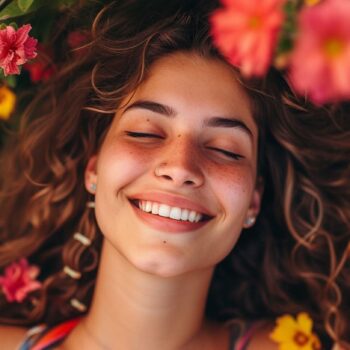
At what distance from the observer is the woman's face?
1.85 metres

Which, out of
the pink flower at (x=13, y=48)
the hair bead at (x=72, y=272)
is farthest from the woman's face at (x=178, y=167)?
the hair bead at (x=72, y=272)

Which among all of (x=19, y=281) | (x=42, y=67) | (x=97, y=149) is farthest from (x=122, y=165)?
(x=19, y=281)

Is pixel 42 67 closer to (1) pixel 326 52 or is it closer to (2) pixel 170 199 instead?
(2) pixel 170 199

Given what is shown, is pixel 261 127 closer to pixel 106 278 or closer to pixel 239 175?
pixel 239 175

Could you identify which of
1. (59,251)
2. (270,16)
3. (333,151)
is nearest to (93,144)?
(59,251)

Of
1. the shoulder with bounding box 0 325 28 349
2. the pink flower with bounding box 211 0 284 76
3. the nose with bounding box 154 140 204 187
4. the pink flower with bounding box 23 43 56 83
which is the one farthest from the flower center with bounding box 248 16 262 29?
the shoulder with bounding box 0 325 28 349

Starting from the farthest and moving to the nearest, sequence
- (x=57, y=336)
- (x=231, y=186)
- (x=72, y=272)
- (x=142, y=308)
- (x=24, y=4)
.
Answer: (x=72, y=272)
(x=57, y=336)
(x=142, y=308)
(x=231, y=186)
(x=24, y=4)

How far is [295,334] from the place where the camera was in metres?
2.37

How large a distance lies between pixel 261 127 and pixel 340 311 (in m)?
0.80

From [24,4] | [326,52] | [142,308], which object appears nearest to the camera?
[326,52]

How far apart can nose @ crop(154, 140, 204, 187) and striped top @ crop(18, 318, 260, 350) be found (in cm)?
80

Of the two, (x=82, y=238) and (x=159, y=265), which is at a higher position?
(x=159, y=265)

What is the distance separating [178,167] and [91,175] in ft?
1.46

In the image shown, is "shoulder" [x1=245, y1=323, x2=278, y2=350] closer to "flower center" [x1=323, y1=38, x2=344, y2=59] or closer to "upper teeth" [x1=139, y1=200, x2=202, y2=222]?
"upper teeth" [x1=139, y1=200, x2=202, y2=222]
